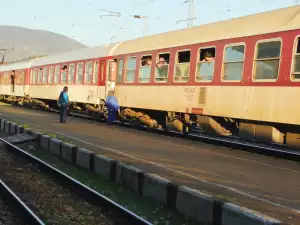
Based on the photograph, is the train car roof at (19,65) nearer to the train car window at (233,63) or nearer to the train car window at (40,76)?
the train car window at (40,76)

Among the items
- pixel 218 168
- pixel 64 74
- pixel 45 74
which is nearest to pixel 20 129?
pixel 64 74

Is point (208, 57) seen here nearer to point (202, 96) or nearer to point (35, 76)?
point (202, 96)

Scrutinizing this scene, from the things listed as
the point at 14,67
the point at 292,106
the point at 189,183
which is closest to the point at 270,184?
the point at 189,183

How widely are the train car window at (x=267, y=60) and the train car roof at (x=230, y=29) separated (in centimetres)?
35

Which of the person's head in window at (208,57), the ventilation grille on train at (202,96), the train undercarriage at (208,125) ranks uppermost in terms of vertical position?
the person's head in window at (208,57)

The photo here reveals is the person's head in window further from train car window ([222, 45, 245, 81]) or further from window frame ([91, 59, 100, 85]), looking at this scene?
window frame ([91, 59, 100, 85])

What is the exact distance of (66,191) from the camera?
772 centimetres

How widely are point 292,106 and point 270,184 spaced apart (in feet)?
9.68

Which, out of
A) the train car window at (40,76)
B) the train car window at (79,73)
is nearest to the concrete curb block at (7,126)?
the train car window at (79,73)

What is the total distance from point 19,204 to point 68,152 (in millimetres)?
4274

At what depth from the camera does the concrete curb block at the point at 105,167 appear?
27.7ft

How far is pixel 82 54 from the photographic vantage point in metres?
21.1

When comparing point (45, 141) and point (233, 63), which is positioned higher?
point (233, 63)

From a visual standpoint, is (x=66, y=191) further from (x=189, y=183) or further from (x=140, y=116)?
(x=140, y=116)
